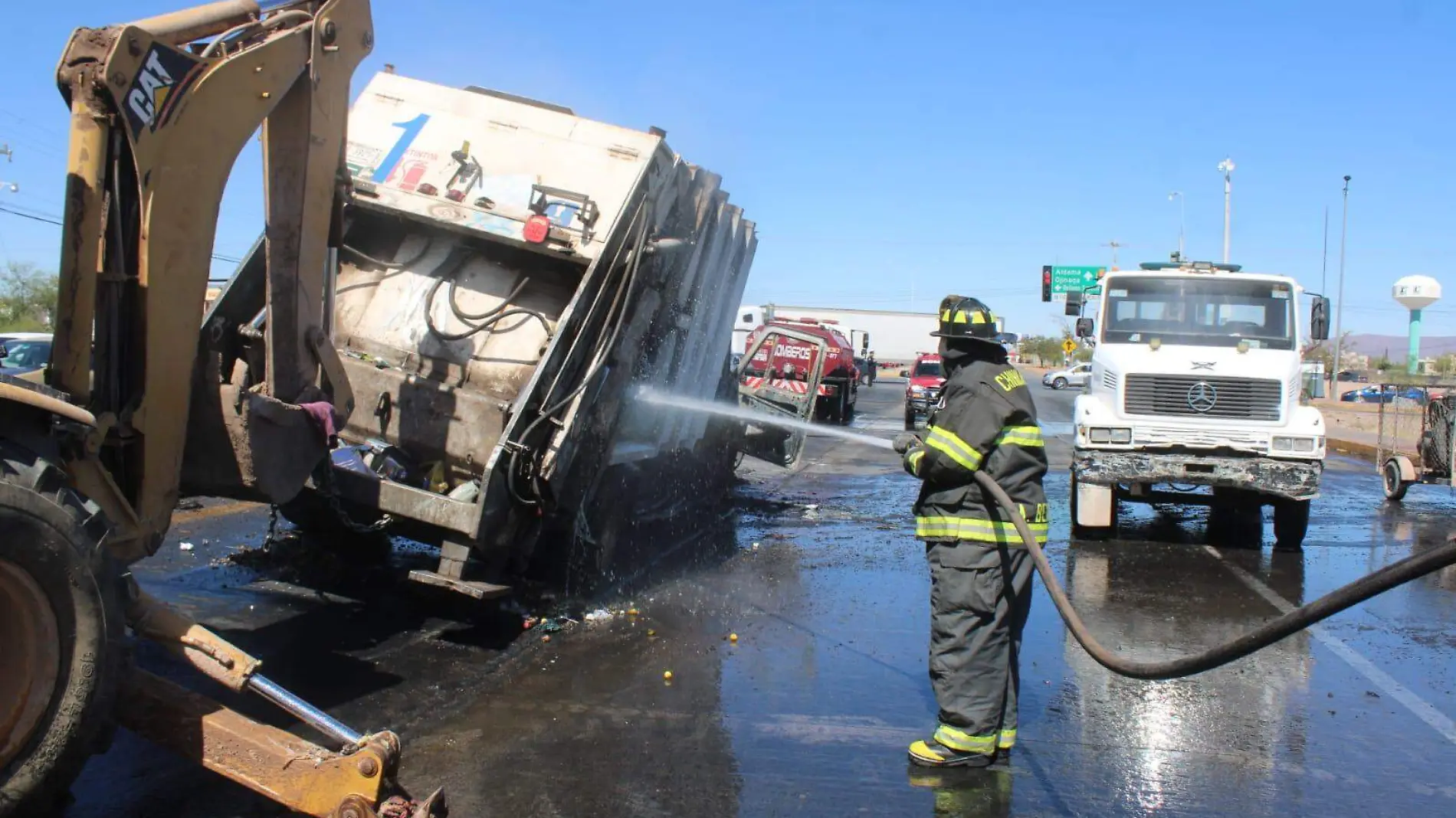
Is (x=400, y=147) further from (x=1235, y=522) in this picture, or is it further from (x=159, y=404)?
(x=1235, y=522)

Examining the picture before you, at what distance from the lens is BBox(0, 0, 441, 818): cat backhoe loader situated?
128 inches

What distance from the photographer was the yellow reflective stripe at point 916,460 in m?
4.87

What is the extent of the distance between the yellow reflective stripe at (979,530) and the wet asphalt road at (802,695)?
950 mm

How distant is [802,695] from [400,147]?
4114 millimetres

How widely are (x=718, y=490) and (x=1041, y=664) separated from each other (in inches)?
216

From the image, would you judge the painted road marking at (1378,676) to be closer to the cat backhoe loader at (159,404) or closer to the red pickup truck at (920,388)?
the cat backhoe loader at (159,404)

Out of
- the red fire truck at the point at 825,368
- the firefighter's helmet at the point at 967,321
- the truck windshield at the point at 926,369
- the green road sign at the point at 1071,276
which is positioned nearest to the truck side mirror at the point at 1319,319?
the red fire truck at the point at 825,368

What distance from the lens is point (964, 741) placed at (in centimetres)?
463

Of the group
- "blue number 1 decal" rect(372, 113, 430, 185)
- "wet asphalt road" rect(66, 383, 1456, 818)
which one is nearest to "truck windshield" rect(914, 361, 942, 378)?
"wet asphalt road" rect(66, 383, 1456, 818)

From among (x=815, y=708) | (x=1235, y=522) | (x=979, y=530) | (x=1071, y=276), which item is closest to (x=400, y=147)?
(x=815, y=708)

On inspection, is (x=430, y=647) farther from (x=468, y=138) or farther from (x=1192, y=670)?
(x=1192, y=670)

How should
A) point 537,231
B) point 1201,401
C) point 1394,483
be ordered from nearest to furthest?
point 537,231 → point 1201,401 → point 1394,483

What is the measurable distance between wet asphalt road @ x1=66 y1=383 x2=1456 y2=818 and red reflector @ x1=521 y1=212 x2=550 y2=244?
7.08 feet

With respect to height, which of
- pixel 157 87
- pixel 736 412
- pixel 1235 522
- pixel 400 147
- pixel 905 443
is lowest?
pixel 1235 522
